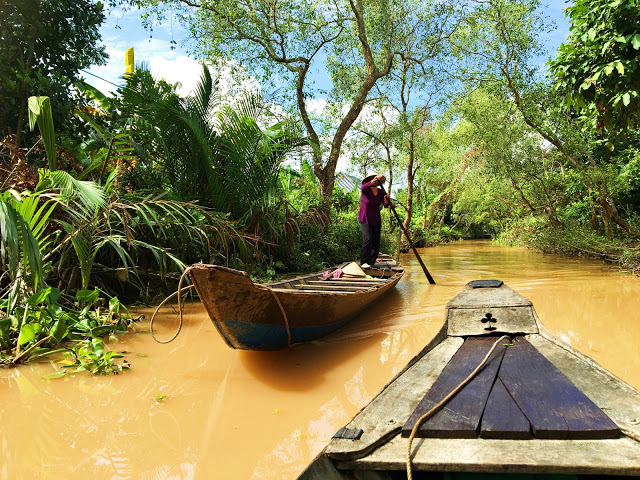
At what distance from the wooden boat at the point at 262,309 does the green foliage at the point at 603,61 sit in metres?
3.70

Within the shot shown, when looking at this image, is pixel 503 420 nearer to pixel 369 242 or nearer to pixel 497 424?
pixel 497 424

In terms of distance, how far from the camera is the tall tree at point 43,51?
233 inches

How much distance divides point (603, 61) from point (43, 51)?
771 centimetres

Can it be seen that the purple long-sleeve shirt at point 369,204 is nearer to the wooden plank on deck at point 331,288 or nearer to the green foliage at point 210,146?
the green foliage at point 210,146

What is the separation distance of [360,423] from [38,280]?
2.72 m

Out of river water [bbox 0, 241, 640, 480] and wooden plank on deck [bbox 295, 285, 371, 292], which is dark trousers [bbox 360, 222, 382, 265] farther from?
river water [bbox 0, 241, 640, 480]

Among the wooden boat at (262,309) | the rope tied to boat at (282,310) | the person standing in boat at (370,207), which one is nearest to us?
the wooden boat at (262,309)

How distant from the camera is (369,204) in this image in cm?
680

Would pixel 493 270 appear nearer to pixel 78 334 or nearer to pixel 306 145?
pixel 306 145

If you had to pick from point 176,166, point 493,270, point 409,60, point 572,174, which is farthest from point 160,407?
point 409,60

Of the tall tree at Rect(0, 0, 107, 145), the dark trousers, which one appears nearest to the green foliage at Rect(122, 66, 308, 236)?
the tall tree at Rect(0, 0, 107, 145)

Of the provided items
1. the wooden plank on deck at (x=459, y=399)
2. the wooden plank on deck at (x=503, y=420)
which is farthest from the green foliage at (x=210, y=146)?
the wooden plank on deck at (x=503, y=420)

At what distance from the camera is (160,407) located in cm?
286

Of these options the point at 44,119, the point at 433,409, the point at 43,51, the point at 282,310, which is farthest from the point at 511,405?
the point at 43,51
